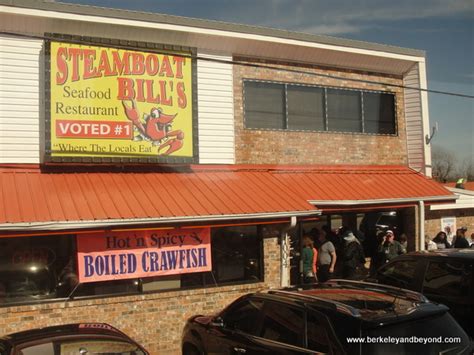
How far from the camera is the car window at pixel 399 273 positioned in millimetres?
8508

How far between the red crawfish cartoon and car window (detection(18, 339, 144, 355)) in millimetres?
5877

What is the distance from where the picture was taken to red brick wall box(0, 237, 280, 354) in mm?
8898

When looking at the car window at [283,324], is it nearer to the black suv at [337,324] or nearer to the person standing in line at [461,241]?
the black suv at [337,324]

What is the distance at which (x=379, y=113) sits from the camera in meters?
14.5

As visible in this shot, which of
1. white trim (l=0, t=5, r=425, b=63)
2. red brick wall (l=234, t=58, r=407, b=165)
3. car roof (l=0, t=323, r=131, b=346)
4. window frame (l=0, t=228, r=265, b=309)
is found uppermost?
white trim (l=0, t=5, r=425, b=63)

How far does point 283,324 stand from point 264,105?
25.4ft

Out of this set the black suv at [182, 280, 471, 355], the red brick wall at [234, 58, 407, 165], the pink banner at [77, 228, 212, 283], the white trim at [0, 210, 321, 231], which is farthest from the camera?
the red brick wall at [234, 58, 407, 165]

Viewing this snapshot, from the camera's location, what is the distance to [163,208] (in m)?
9.56

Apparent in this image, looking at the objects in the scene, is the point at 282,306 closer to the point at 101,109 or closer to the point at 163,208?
the point at 163,208

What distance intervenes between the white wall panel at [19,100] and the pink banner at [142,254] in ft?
7.16

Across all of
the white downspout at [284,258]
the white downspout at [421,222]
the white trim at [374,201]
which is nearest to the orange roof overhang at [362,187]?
the white trim at [374,201]

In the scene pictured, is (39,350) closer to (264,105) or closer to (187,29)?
(187,29)

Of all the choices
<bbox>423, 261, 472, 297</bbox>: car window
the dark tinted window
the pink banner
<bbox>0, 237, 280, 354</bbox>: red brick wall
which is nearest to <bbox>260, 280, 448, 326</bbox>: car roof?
<bbox>423, 261, 472, 297</bbox>: car window

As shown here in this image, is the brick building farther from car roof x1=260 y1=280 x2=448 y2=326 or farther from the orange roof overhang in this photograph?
car roof x1=260 y1=280 x2=448 y2=326
